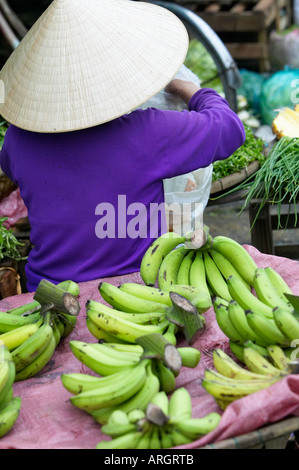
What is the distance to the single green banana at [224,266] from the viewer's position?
7.57 feet

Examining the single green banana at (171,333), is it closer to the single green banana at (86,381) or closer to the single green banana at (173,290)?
the single green banana at (173,290)

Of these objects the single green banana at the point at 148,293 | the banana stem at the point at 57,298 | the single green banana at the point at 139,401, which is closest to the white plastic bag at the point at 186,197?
the single green banana at the point at 148,293

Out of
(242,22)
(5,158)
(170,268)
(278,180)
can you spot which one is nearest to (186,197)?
(278,180)

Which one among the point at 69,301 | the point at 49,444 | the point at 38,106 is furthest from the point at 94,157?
the point at 49,444

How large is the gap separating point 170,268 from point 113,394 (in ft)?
2.61

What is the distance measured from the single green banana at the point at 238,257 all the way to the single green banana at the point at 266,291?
5.8 inches

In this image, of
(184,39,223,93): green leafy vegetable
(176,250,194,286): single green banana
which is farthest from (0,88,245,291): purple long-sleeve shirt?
(184,39,223,93): green leafy vegetable

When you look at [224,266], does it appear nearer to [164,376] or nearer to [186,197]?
[164,376]

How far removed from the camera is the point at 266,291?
2062 mm

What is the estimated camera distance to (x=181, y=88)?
313cm

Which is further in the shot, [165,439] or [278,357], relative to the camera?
[278,357]

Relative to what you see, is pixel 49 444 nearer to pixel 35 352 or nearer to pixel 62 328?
pixel 35 352
